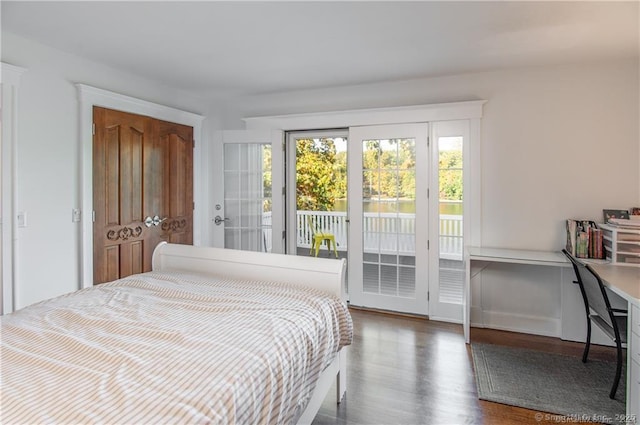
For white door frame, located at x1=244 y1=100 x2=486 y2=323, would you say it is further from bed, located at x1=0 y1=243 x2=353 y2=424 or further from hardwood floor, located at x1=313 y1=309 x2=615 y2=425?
bed, located at x1=0 y1=243 x2=353 y2=424

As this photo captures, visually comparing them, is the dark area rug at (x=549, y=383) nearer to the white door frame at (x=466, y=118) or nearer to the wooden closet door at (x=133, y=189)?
the white door frame at (x=466, y=118)

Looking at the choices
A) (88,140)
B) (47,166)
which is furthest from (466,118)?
(47,166)

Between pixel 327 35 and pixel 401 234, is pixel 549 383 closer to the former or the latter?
pixel 401 234

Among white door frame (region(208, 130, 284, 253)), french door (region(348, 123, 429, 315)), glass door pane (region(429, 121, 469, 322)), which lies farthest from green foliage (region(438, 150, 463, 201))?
white door frame (region(208, 130, 284, 253))

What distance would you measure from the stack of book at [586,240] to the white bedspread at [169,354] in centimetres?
218

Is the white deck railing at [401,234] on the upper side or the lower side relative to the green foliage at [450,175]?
lower

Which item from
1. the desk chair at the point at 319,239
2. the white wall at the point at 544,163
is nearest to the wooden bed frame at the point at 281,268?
the white wall at the point at 544,163

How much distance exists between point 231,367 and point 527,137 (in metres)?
3.30

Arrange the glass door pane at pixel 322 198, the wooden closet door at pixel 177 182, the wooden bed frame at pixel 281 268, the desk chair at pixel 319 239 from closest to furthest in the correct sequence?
1. the wooden bed frame at pixel 281 268
2. the wooden closet door at pixel 177 182
3. the desk chair at pixel 319 239
4. the glass door pane at pixel 322 198

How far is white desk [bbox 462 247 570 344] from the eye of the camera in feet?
9.12

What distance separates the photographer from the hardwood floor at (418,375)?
1978 millimetres

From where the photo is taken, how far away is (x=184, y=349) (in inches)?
48.7

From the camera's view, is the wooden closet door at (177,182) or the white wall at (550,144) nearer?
the white wall at (550,144)

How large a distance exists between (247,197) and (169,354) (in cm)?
309
